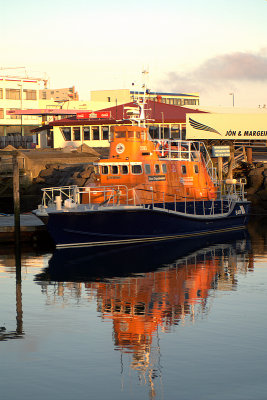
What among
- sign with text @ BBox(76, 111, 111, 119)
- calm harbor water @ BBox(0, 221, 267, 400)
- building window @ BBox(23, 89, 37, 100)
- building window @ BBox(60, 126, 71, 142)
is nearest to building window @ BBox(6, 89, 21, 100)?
building window @ BBox(23, 89, 37, 100)

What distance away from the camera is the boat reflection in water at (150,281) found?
684 inches

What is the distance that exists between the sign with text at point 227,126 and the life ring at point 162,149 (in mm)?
16662

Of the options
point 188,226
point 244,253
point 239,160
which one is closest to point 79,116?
point 239,160

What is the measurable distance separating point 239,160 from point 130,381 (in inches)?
1936

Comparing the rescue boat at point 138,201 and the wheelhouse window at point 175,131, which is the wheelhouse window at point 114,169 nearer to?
the rescue boat at point 138,201

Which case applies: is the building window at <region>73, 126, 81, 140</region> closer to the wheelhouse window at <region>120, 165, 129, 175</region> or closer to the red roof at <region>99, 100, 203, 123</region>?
the red roof at <region>99, 100, 203, 123</region>

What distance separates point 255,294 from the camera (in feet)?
75.3

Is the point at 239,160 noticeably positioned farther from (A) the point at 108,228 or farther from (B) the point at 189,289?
(B) the point at 189,289

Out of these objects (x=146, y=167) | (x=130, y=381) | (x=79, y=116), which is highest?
(x=79, y=116)

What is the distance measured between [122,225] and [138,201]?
1711mm

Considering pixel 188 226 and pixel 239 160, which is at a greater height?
pixel 239 160

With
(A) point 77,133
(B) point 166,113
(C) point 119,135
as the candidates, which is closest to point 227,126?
(B) point 166,113

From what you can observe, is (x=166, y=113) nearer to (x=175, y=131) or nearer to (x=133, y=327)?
(x=175, y=131)

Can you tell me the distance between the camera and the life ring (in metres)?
37.8
